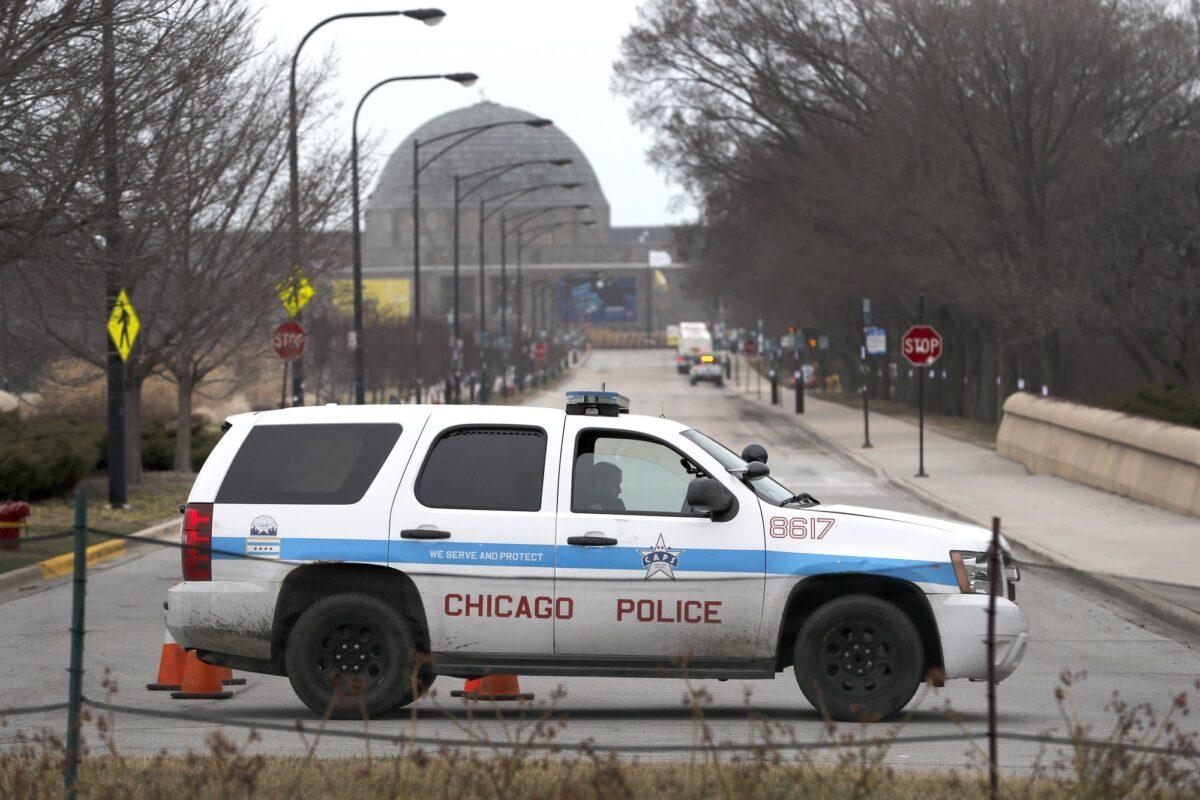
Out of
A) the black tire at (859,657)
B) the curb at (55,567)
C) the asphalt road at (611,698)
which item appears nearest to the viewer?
the asphalt road at (611,698)

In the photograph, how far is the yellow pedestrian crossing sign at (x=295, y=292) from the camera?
1268 inches

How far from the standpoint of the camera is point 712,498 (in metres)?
10.2

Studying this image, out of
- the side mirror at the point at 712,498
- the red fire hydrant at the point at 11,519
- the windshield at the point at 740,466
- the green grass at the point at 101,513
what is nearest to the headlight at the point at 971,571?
the windshield at the point at 740,466

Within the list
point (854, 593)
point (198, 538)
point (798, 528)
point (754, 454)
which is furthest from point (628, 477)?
point (198, 538)

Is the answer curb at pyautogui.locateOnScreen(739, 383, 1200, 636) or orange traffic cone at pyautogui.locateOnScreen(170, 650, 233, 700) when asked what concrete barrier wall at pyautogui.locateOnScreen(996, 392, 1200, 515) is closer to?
curb at pyautogui.locateOnScreen(739, 383, 1200, 636)

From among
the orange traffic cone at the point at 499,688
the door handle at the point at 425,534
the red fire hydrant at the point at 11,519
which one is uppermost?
the door handle at the point at 425,534

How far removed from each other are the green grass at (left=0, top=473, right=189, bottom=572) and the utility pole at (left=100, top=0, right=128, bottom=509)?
2.08 ft

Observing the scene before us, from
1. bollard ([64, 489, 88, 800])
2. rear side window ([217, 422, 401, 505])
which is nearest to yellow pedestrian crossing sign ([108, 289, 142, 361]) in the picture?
rear side window ([217, 422, 401, 505])

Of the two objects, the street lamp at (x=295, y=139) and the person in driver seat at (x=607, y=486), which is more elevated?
the street lamp at (x=295, y=139)

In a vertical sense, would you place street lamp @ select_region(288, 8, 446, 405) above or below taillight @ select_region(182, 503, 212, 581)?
above

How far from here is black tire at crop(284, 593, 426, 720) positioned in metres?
10.3

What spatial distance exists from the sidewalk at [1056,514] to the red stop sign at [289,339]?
456 inches

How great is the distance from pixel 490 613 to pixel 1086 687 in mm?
4152

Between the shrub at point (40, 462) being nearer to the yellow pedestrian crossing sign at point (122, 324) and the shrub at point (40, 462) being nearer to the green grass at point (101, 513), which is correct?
the green grass at point (101, 513)
